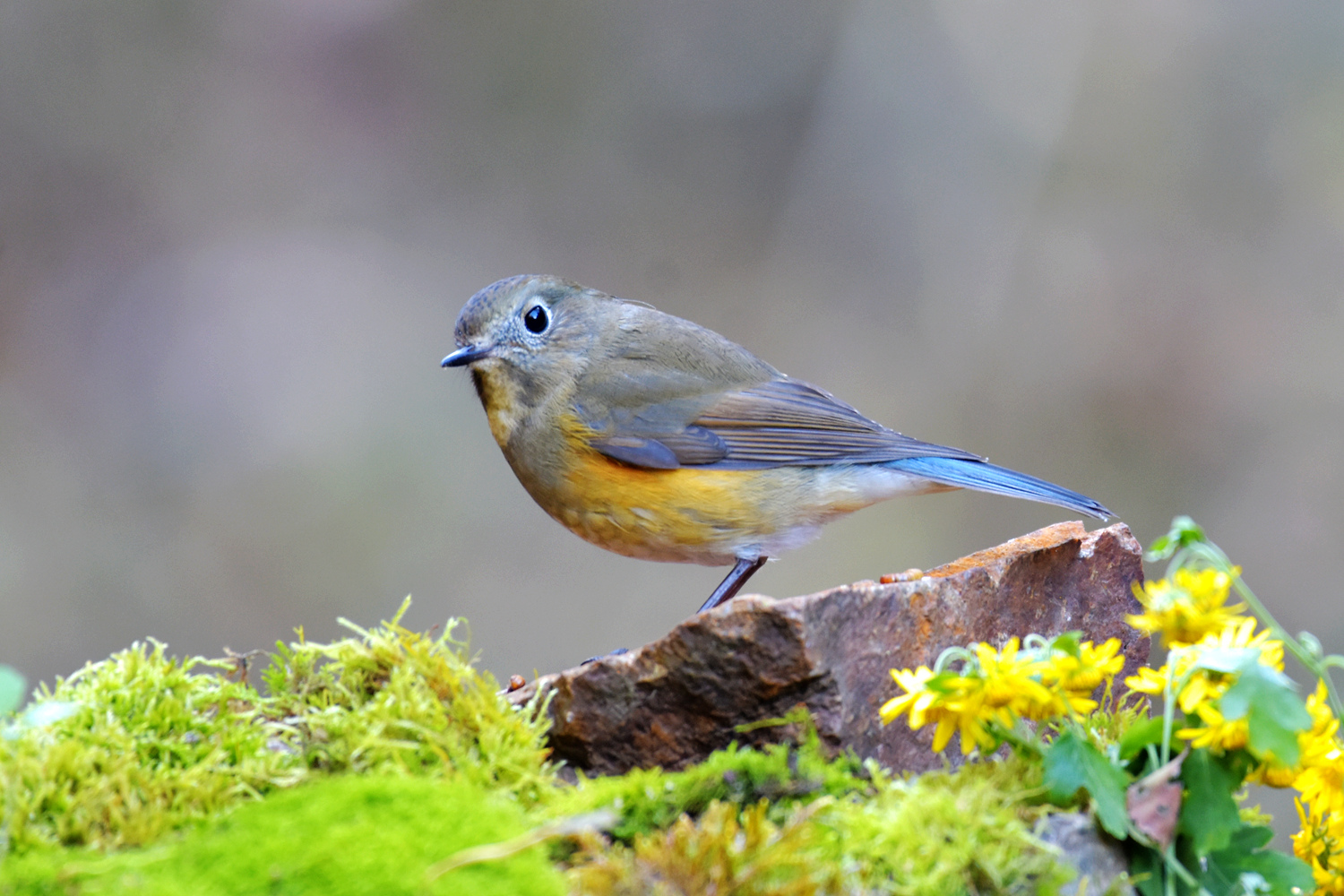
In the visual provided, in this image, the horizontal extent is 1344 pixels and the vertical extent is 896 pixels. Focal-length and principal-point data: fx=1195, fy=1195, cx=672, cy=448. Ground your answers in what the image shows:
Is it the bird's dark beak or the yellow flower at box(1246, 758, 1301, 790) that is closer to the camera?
the yellow flower at box(1246, 758, 1301, 790)

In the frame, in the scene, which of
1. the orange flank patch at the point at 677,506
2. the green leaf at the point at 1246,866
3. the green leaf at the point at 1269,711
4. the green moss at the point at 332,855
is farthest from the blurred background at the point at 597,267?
the green moss at the point at 332,855

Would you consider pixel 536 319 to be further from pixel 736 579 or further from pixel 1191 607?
pixel 1191 607

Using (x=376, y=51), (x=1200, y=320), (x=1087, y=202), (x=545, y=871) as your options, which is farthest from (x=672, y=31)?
(x=545, y=871)

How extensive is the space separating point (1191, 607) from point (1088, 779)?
0.38m

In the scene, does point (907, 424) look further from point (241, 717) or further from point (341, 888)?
point (341, 888)

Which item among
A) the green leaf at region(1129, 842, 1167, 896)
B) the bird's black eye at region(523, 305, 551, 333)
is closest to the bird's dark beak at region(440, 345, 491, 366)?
the bird's black eye at region(523, 305, 551, 333)

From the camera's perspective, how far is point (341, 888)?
5.63ft

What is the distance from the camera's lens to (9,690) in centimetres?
197

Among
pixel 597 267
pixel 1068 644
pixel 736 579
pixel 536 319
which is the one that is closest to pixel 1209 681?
pixel 1068 644

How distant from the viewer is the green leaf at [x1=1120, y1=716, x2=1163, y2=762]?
2.17 meters

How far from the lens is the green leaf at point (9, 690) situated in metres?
1.94

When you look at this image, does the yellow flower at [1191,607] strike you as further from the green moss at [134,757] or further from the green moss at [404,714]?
the green moss at [134,757]

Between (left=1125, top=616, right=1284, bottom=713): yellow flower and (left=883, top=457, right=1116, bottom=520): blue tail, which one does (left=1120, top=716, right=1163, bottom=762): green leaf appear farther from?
(left=883, top=457, right=1116, bottom=520): blue tail

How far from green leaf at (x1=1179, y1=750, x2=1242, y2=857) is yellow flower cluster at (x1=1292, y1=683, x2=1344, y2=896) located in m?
0.16
